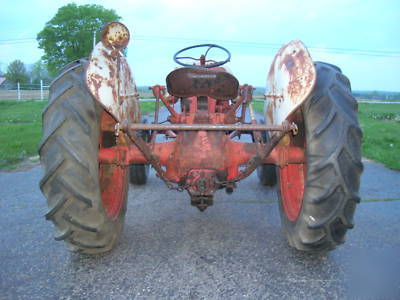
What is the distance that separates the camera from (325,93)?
8.41ft

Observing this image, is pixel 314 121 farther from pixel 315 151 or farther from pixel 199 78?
pixel 199 78

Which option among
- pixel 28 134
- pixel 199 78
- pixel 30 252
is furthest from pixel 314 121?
pixel 28 134

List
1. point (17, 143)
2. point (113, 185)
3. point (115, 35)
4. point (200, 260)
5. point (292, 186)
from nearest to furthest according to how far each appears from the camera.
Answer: point (115, 35), point (200, 260), point (292, 186), point (113, 185), point (17, 143)

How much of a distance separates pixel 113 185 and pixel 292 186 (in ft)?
5.33

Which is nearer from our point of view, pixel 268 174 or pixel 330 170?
pixel 330 170

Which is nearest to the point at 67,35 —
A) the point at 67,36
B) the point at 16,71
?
the point at 67,36

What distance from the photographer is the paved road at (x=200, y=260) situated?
231 centimetres

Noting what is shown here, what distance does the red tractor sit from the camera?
2357 mm

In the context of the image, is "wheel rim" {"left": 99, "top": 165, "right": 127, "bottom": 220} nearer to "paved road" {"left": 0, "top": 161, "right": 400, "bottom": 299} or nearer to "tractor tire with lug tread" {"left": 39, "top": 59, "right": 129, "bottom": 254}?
"paved road" {"left": 0, "top": 161, "right": 400, "bottom": 299}

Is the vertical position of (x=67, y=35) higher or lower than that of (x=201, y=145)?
higher

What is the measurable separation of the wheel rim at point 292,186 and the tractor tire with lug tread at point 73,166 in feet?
4.96

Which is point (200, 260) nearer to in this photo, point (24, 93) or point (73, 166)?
point (73, 166)

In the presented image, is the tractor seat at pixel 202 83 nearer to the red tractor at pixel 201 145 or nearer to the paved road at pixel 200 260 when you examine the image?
the red tractor at pixel 201 145

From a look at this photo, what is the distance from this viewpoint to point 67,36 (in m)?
43.6
